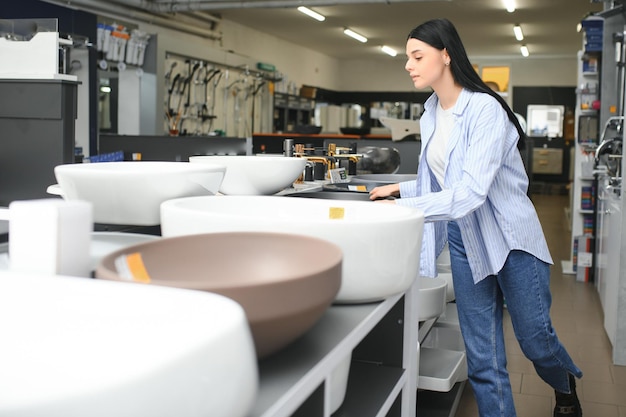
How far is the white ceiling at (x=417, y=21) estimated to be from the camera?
→ 37.9 ft

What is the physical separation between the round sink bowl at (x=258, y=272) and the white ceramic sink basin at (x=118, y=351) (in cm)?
9

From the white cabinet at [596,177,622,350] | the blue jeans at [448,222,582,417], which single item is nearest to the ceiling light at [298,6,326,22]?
the white cabinet at [596,177,622,350]

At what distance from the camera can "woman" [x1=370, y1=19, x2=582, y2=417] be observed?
2332mm

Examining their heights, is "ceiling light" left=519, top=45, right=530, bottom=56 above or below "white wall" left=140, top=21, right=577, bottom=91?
above

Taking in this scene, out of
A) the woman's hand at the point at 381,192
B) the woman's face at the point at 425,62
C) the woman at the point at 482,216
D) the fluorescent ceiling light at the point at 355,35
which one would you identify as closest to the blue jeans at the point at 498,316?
the woman at the point at 482,216

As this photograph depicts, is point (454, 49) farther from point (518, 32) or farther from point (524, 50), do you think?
point (524, 50)

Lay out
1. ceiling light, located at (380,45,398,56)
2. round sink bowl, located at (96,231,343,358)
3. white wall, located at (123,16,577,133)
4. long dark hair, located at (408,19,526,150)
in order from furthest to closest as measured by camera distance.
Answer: ceiling light, located at (380,45,398,56)
white wall, located at (123,16,577,133)
long dark hair, located at (408,19,526,150)
round sink bowl, located at (96,231,343,358)

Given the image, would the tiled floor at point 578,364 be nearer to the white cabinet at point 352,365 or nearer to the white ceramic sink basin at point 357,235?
the white cabinet at point 352,365

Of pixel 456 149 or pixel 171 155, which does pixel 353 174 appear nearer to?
pixel 456 149

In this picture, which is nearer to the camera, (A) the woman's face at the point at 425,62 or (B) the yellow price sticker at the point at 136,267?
(B) the yellow price sticker at the point at 136,267

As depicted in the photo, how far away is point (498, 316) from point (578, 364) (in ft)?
5.90

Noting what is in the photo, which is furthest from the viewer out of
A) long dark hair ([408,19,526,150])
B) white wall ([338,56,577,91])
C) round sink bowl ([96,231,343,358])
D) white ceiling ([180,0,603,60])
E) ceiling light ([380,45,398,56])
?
white wall ([338,56,577,91])

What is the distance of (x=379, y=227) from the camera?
1215 mm

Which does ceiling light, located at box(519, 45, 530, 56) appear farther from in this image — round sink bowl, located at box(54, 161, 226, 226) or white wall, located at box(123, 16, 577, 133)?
round sink bowl, located at box(54, 161, 226, 226)
